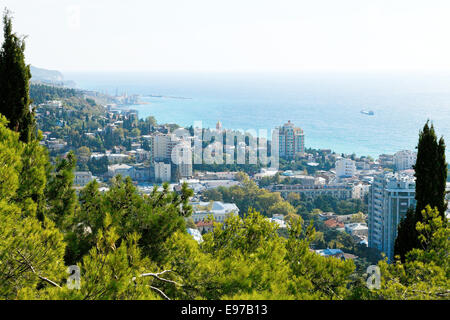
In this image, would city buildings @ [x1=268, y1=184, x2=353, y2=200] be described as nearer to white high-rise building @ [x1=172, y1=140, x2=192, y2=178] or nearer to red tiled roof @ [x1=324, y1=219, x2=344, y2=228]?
red tiled roof @ [x1=324, y1=219, x2=344, y2=228]

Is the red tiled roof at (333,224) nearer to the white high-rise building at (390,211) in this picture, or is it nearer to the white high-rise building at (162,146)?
the white high-rise building at (390,211)

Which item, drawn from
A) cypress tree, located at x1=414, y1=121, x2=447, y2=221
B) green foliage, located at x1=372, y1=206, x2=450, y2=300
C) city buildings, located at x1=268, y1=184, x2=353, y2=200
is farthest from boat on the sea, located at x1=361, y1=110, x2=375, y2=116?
green foliage, located at x1=372, y1=206, x2=450, y2=300

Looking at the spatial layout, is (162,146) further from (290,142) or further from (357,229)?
(357,229)

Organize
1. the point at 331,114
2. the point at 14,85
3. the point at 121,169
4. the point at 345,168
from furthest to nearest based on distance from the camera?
the point at 331,114, the point at 345,168, the point at 121,169, the point at 14,85

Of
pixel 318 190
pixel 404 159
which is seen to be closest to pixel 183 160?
pixel 318 190

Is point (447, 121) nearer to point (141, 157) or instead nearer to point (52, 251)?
point (141, 157)

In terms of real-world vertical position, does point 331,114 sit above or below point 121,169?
above
